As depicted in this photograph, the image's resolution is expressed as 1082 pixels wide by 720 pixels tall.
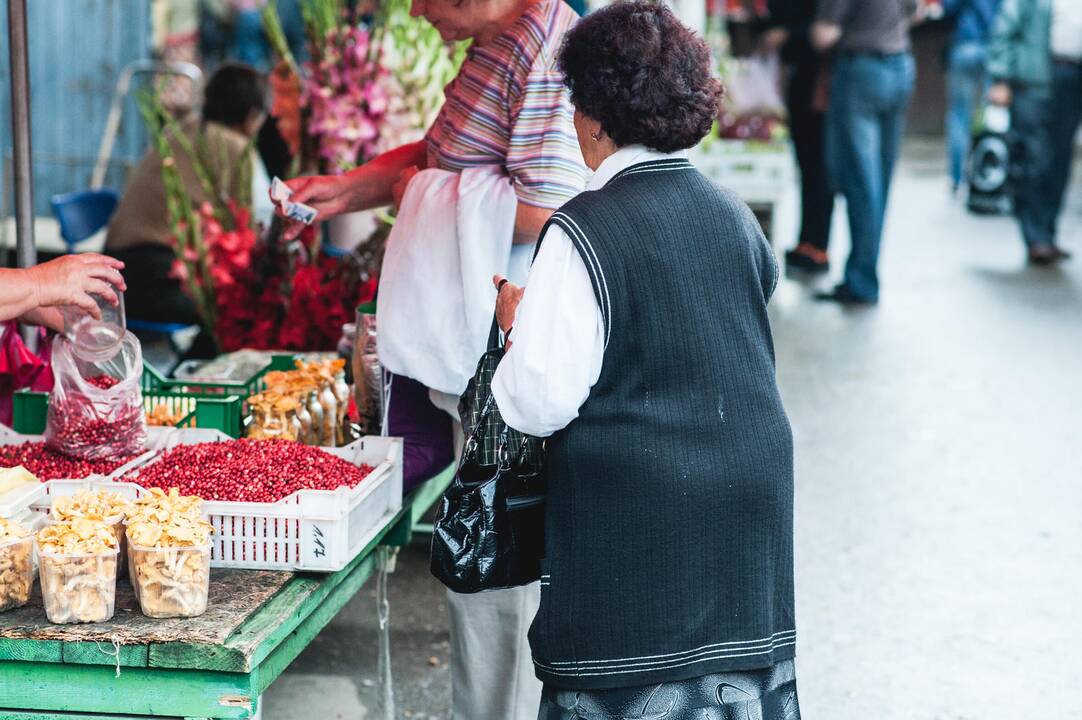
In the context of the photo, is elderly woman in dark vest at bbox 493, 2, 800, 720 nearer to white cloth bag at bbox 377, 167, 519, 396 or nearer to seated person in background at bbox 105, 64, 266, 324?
white cloth bag at bbox 377, 167, 519, 396

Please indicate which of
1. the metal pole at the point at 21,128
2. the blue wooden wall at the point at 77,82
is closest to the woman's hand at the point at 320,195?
the metal pole at the point at 21,128

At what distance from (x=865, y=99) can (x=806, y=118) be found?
4.19 ft

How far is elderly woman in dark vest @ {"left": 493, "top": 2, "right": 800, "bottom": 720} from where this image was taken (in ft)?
7.21

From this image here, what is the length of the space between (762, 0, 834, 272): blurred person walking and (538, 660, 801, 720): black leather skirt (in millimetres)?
6776

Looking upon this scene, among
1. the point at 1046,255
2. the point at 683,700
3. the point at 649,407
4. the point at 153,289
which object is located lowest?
the point at 1046,255

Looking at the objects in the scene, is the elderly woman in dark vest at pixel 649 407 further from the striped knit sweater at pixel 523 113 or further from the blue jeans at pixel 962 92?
the blue jeans at pixel 962 92

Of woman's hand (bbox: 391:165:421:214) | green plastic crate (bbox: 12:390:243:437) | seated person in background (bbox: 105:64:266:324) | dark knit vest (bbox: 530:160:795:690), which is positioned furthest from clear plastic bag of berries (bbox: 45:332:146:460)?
seated person in background (bbox: 105:64:266:324)

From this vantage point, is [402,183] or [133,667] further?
[402,183]

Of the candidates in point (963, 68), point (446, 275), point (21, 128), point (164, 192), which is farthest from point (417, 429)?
point (963, 68)

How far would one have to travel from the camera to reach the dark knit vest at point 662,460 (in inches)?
87.0

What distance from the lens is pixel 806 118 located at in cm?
912

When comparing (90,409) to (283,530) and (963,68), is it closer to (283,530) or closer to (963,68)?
(283,530)

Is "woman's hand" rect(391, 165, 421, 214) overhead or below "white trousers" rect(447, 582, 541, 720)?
overhead

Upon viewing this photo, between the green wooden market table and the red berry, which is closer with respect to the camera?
the green wooden market table
